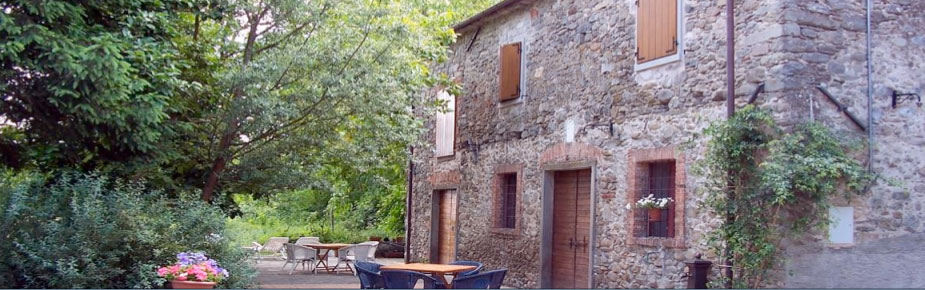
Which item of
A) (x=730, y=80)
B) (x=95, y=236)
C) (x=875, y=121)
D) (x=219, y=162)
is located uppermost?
(x=730, y=80)

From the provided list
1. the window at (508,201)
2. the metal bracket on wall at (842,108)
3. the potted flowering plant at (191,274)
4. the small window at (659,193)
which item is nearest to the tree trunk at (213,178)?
the potted flowering plant at (191,274)

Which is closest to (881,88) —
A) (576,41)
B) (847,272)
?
(847,272)

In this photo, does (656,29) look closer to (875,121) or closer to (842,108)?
(842,108)

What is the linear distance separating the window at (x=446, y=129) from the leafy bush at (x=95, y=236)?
20.5ft

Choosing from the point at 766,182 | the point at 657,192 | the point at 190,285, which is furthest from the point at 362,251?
the point at 766,182

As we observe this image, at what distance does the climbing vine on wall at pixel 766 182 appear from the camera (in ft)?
25.5

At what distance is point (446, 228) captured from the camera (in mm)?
16047

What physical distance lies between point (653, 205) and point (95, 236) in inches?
231

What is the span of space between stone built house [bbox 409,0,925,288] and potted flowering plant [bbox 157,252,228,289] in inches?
183

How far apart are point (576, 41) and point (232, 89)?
14.8ft

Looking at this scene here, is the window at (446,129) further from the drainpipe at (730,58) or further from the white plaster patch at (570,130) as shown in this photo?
the drainpipe at (730,58)

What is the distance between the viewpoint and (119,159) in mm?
9500

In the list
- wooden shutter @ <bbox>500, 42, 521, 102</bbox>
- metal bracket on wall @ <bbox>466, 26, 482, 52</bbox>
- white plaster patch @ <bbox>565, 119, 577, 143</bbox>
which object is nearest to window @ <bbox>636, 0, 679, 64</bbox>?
white plaster patch @ <bbox>565, 119, 577, 143</bbox>

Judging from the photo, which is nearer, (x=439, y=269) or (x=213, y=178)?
(x=439, y=269)
